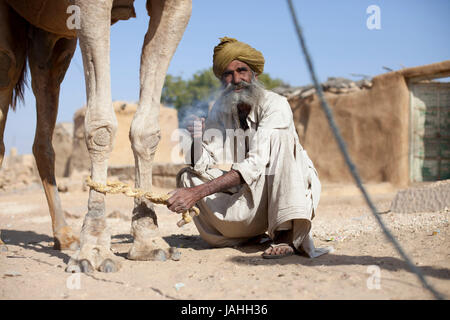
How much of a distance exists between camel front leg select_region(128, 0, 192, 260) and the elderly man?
26 cm

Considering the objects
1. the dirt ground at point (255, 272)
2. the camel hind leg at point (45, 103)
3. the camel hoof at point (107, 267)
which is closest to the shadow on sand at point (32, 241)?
the dirt ground at point (255, 272)

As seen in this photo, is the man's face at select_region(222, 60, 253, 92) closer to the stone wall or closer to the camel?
the camel

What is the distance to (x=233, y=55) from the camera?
10.3 feet

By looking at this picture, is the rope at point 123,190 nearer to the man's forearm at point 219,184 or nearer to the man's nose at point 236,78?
the man's forearm at point 219,184

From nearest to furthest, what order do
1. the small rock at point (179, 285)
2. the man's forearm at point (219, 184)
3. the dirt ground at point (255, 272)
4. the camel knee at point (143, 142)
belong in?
1. the dirt ground at point (255, 272)
2. the small rock at point (179, 285)
3. the man's forearm at point (219, 184)
4. the camel knee at point (143, 142)

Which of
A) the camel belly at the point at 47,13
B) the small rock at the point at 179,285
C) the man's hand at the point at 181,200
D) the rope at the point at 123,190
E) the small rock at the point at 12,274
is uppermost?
the camel belly at the point at 47,13

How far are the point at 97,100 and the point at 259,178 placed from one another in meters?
1.10

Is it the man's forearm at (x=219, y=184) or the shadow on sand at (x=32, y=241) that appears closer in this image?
the man's forearm at (x=219, y=184)

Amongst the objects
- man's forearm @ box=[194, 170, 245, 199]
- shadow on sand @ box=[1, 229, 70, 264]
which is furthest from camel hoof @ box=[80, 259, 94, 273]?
man's forearm @ box=[194, 170, 245, 199]

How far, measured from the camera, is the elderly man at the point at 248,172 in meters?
2.62

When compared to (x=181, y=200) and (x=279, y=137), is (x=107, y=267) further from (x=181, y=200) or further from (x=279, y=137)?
(x=279, y=137)

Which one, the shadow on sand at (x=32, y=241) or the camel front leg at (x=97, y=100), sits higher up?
the camel front leg at (x=97, y=100)
